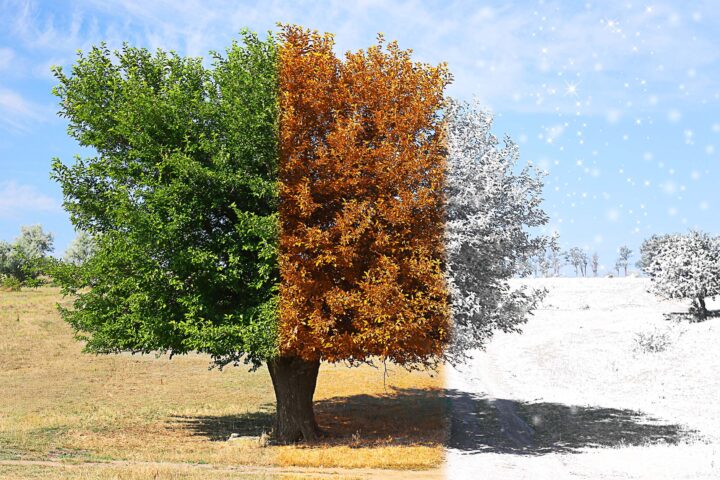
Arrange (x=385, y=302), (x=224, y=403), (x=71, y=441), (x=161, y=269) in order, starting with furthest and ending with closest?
(x=224, y=403)
(x=71, y=441)
(x=161, y=269)
(x=385, y=302)

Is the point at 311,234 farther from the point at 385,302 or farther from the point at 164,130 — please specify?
the point at 164,130

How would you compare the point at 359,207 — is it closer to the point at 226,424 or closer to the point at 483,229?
the point at 483,229

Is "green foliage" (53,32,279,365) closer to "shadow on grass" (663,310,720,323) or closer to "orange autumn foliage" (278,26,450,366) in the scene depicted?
"orange autumn foliage" (278,26,450,366)

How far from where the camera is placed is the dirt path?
16656 millimetres

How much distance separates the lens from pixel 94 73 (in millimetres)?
23469

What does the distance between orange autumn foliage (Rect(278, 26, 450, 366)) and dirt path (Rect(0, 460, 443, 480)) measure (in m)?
3.46

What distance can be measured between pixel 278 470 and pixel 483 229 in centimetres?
1011

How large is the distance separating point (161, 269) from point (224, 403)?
1464cm

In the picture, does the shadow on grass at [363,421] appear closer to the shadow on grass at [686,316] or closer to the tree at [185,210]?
the tree at [185,210]

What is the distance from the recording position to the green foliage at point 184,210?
19.8m

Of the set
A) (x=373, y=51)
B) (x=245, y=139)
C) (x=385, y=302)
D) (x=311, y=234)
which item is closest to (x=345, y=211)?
(x=311, y=234)

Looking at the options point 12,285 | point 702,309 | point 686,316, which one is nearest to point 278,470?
point 702,309

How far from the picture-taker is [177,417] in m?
28.4

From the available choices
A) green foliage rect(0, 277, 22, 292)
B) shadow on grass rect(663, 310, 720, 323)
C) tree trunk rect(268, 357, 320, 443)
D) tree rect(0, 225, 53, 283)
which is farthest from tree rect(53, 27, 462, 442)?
tree rect(0, 225, 53, 283)
